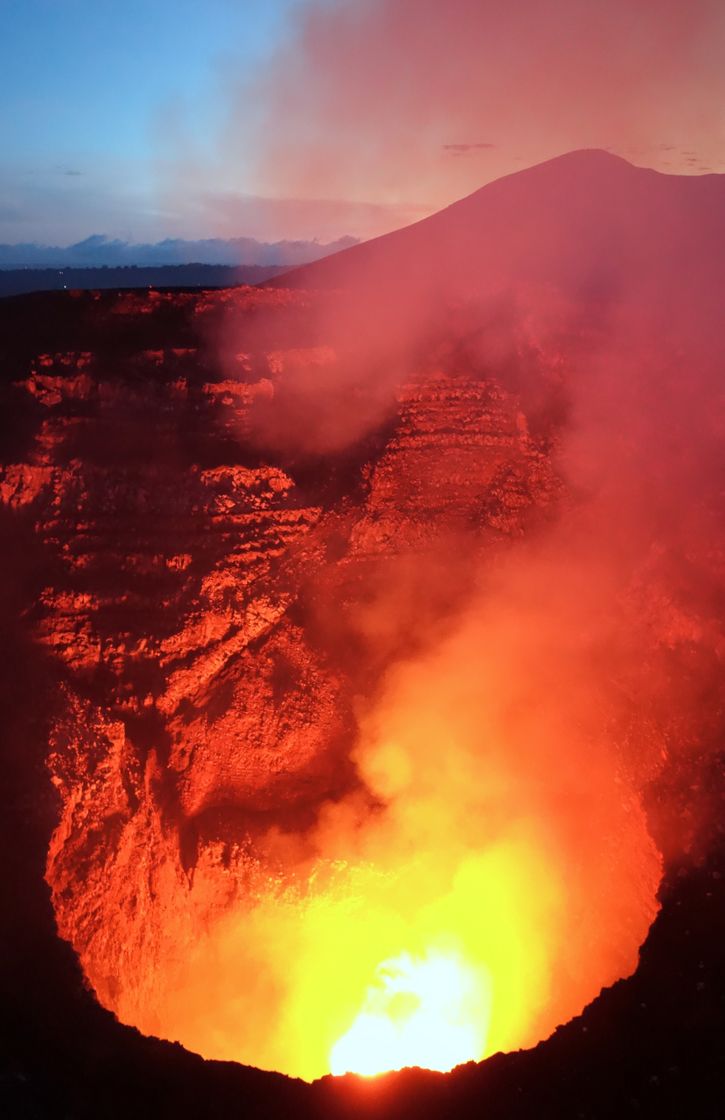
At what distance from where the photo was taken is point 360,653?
1088 cm

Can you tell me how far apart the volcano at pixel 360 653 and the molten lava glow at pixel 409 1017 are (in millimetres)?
41

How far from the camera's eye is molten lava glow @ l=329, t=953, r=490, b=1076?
10.5 metres

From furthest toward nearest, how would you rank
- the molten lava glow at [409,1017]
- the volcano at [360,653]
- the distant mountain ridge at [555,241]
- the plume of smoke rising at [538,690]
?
the distant mountain ridge at [555,241]
the molten lava glow at [409,1017]
the plume of smoke rising at [538,690]
the volcano at [360,653]

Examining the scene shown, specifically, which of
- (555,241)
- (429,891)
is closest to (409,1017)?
(429,891)

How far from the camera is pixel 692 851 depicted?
786 centimetres

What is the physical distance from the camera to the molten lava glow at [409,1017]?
34.4 feet

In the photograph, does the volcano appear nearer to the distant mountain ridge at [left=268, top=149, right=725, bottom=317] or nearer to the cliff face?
the cliff face

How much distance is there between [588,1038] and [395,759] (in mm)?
4778

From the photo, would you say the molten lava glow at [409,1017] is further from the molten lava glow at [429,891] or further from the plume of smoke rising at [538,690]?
the plume of smoke rising at [538,690]

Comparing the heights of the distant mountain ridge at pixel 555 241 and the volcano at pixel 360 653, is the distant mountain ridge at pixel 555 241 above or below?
above

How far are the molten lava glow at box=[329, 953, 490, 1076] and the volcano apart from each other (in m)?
0.04

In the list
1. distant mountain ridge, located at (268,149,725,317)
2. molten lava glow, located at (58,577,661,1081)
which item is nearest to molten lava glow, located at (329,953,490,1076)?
molten lava glow, located at (58,577,661,1081)

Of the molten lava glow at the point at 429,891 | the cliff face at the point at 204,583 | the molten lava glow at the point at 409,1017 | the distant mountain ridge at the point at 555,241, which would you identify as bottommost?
the molten lava glow at the point at 409,1017

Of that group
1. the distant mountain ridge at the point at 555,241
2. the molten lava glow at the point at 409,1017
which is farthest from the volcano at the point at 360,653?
the distant mountain ridge at the point at 555,241
